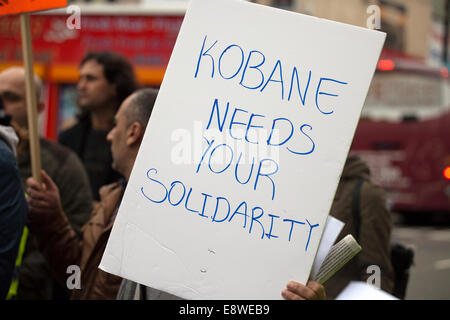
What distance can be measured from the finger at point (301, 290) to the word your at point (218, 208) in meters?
→ 0.10

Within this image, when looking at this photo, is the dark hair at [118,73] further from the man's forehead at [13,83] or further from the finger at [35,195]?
the finger at [35,195]

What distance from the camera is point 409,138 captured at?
13117 millimetres

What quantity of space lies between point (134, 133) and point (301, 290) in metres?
1.02

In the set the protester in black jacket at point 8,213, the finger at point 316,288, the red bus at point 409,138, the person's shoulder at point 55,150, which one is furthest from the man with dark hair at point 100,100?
the red bus at point 409,138

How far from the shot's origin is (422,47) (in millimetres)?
24109

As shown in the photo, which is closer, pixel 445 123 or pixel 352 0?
pixel 445 123

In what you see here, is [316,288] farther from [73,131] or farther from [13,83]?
[73,131]

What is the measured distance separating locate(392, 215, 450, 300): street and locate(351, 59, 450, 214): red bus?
1.53 feet

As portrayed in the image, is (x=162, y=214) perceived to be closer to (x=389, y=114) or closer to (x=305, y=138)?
(x=305, y=138)

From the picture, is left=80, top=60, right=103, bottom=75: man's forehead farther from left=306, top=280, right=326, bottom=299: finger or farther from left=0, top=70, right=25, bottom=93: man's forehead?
left=306, top=280, right=326, bottom=299: finger

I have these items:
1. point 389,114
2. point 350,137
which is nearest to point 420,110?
point 389,114

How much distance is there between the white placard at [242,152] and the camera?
1.86 m

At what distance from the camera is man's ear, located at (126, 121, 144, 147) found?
2.57m

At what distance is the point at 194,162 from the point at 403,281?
6.11 feet
